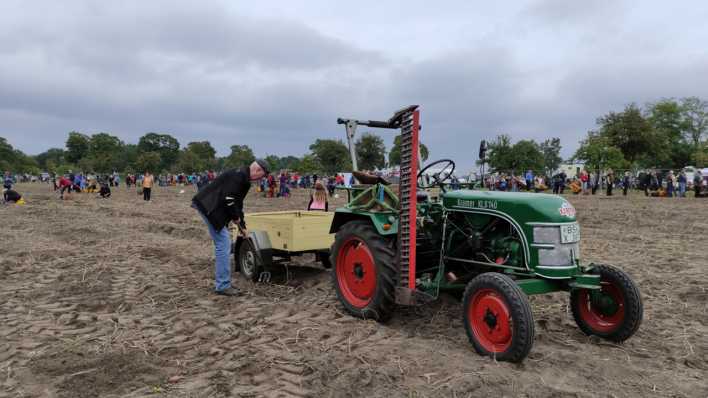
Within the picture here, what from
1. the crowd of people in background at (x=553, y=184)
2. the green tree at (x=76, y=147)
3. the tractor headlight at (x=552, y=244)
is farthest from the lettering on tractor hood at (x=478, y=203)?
the green tree at (x=76, y=147)

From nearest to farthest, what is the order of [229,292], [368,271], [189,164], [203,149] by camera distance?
[368,271]
[229,292]
[189,164]
[203,149]

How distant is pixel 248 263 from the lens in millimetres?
6449

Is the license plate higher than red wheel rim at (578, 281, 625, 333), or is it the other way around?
the license plate

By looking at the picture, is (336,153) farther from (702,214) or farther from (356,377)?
(356,377)

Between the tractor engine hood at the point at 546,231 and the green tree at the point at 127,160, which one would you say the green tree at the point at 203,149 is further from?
the tractor engine hood at the point at 546,231

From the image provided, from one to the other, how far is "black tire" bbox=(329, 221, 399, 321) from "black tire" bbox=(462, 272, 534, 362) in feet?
2.60

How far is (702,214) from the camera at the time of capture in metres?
15.1

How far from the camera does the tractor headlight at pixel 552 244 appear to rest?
385 cm

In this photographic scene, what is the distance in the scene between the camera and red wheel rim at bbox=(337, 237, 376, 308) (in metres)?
4.73

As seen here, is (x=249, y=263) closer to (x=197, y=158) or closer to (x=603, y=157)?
(x=603, y=157)

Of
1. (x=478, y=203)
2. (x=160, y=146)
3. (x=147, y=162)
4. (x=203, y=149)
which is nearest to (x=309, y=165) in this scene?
(x=147, y=162)

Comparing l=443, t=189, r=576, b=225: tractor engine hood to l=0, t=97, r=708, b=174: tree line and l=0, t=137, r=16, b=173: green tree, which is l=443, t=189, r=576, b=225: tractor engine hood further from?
l=0, t=137, r=16, b=173: green tree

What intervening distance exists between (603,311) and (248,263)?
4096 millimetres

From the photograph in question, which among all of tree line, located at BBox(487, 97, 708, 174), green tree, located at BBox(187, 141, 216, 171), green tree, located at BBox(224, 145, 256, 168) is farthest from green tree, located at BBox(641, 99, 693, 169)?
green tree, located at BBox(187, 141, 216, 171)
